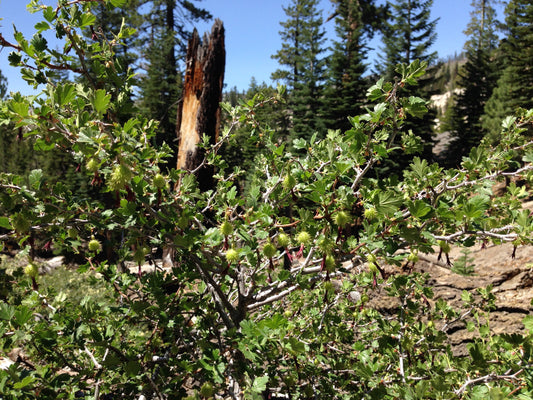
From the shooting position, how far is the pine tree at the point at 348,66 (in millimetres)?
20547

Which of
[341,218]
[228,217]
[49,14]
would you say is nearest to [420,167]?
[341,218]

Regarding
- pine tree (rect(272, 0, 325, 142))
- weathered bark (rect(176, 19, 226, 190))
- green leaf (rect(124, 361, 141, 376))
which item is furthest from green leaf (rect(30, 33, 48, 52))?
pine tree (rect(272, 0, 325, 142))

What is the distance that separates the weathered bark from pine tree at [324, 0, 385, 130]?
15840mm

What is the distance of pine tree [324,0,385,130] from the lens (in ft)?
67.4

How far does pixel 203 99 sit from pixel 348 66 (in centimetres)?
1893

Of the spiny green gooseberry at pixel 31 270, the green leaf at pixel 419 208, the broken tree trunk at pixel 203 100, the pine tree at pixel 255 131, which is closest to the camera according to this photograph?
the green leaf at pixel 419 208

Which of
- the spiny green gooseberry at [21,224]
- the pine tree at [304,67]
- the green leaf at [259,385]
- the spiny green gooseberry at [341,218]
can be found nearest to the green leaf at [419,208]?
the spiny green gooseberry at [341,218]

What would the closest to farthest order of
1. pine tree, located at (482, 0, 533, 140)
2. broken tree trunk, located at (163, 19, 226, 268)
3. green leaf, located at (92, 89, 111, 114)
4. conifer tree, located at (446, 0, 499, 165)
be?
1. green leaf, located at (92, 89, 111, 114)
2. broken tree trunk, located at (163, 19, 226, 268)
3. pine tree, located at (482, 0, 533, 140)
4. conifer tree, located at (446, 0, 499, 165)

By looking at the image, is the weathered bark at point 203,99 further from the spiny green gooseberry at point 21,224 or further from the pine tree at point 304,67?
the pine tree at point 304,67

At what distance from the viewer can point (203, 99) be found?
5348 millimetres

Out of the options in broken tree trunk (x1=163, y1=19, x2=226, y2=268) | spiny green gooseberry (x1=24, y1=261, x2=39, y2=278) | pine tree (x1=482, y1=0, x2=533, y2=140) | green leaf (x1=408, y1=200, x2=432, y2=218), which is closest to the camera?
green leaf (x1=408, y1=200, x2=432, y2=218)

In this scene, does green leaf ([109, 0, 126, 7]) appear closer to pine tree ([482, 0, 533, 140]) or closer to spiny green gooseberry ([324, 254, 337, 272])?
spiny green gooseberry ([324, 254, 337, 272])

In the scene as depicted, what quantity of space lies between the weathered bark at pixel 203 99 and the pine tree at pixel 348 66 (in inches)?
624

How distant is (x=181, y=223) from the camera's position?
5.56 feet
